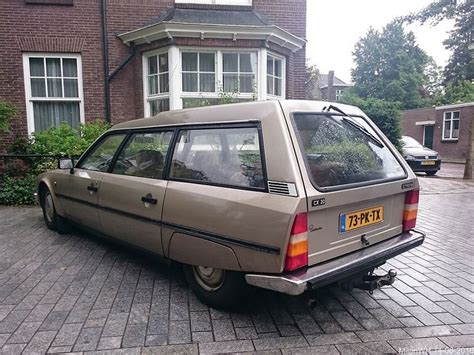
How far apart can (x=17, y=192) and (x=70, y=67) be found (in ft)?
12.5

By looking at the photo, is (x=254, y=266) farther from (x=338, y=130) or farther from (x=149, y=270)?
(x=149, y=270)

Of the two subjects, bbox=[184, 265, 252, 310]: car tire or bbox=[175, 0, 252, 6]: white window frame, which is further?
bbox=[175, 0, 252, 6]: white window frame

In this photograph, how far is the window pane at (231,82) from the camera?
9738 millimetres

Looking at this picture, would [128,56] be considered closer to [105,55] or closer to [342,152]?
[105,55]

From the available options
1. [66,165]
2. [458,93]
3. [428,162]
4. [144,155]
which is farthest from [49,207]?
[458,93]

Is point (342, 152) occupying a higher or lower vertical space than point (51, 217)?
higher

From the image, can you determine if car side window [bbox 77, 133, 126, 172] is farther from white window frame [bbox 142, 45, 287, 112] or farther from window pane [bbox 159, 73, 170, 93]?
window pane [bbox 159, 73, 170, 93]

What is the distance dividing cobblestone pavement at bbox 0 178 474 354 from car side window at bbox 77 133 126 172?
1078 millimetres

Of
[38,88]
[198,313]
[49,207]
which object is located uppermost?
[38,88]

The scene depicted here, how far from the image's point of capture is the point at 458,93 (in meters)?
39.8

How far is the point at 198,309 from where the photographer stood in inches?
125

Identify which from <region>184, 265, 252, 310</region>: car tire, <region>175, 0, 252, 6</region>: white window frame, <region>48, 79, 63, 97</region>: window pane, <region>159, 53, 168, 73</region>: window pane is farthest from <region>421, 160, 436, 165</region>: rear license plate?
<region>184, 265, 252, 310</region>: car tire

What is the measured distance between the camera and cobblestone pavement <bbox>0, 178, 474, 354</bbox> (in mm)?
2672

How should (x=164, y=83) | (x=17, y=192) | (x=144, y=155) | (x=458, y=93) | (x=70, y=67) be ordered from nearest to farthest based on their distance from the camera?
Result: (x=144, y=155)
(x=17, y=192)
(x=164, y=83)
(x=70, y=67)
(x=458, y=93)
